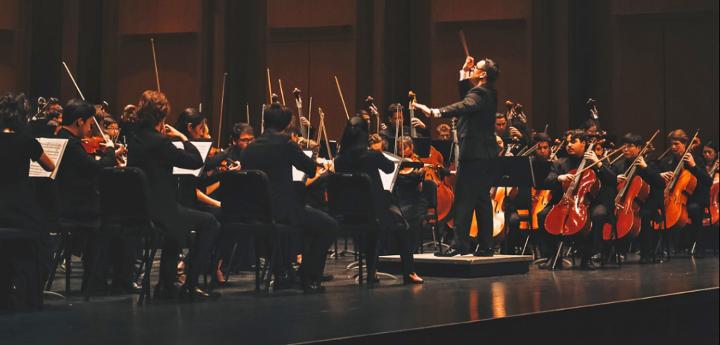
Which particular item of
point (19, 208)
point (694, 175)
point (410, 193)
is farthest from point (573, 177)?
point (19, 208)

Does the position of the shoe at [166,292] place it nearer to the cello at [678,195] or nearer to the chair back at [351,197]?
the chair back at [351,197]

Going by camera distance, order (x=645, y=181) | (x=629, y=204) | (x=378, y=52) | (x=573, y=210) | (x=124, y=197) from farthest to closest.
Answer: (x=378, y=52) → (x=645, y=181) → (x=629, y=204) → (x=573, y=210) → (x=124, y=197)

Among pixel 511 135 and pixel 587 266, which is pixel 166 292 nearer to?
pixel 587 266

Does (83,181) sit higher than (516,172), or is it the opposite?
(516,172)

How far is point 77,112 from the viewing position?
5.77 m

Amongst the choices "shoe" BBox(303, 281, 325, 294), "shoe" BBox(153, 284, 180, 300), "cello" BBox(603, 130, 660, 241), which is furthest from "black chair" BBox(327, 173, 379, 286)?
"cello" BBox(603, 130, 660, 241)

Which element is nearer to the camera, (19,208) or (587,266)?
(19,208)

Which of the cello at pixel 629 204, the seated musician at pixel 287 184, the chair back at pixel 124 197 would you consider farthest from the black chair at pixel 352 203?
the cello at pixel 629 204

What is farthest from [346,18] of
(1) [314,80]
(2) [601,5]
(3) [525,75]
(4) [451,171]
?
(4) [451,171]

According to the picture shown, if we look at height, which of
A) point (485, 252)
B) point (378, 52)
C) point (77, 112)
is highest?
point (378, 52)

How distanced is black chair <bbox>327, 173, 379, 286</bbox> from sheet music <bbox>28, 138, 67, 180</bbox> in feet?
5.91

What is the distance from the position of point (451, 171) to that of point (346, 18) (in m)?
6.18

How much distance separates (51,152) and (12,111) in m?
0.34

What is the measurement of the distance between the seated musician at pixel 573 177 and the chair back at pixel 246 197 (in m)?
2.74
